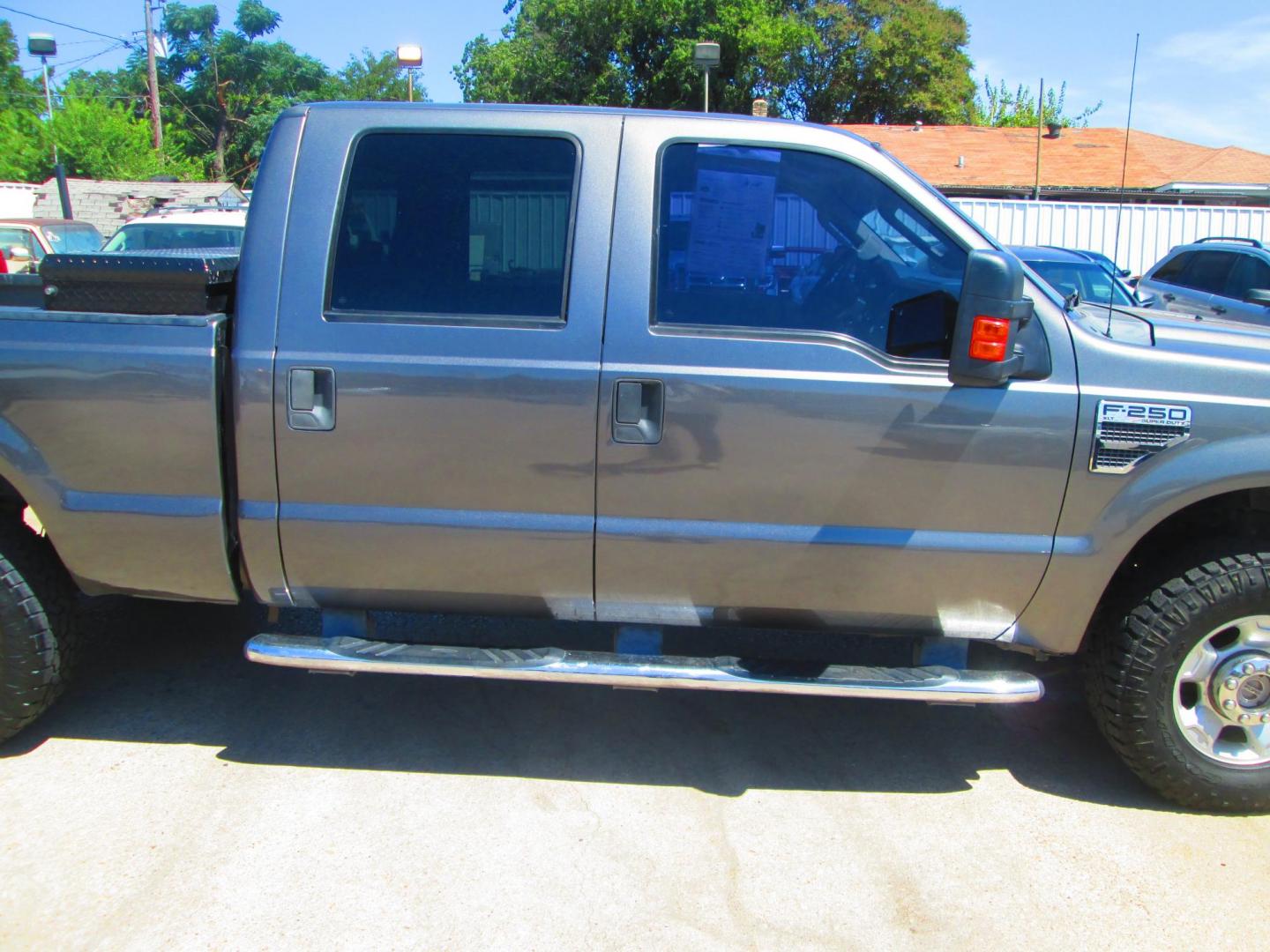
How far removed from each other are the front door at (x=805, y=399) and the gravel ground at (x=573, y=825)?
2.53ft

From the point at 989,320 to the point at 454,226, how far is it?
1.64 meters

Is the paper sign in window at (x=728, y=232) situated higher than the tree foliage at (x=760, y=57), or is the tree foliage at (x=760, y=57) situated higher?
the tree foliage at (x=760, y=57)

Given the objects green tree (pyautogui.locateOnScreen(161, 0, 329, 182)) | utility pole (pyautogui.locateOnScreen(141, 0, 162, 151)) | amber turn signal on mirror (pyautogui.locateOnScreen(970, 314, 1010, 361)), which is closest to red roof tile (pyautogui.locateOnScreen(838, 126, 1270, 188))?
utility pole (pyautogui.locateOnScreen(141, 0, 162, 151))

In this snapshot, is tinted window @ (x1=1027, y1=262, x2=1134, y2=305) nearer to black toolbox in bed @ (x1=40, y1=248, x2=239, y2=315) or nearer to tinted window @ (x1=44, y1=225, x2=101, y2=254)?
black toolbox in bed @ (x1=40, y1=248, x2=239, y2=315)

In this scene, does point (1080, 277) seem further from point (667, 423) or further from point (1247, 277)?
point (667, 423)

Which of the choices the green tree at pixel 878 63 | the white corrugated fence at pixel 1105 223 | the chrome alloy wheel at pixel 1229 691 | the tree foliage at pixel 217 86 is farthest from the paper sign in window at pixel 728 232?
the tree foliage at pixel 217 86

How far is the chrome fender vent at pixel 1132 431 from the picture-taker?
319 cm

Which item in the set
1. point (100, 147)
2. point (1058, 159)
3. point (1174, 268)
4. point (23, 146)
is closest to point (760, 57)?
point (1058, 159)

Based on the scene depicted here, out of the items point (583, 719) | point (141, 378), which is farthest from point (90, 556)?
point (583, 719)

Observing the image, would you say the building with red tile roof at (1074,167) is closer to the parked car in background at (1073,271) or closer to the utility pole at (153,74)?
the parked car in background at (1073,271)

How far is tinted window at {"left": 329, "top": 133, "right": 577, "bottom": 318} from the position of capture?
3.33 m

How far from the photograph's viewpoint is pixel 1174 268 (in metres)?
11.9

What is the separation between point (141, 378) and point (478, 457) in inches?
42.0

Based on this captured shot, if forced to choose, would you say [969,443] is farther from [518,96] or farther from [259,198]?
[518,96]
